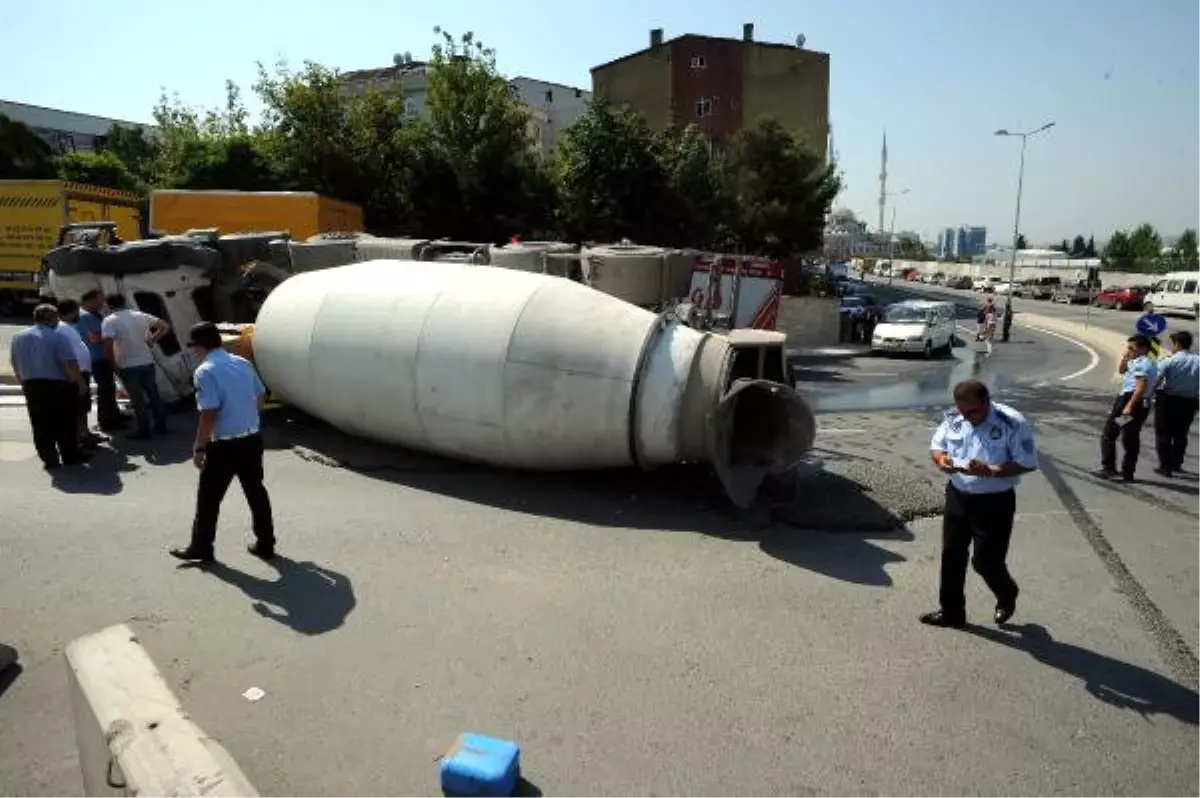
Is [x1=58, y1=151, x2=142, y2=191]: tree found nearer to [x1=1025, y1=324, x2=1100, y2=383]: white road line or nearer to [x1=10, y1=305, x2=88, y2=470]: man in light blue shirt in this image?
[x1=10, y1=305, x2=88, y2=470]: man in light blue shirt

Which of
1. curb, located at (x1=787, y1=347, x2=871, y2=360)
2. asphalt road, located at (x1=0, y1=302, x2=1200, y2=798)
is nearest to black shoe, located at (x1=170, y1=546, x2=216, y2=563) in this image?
asphalt road, located at (x1=0, y1=302, x2=1200, y2=798)

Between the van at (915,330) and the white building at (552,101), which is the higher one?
the white building at (552,101)

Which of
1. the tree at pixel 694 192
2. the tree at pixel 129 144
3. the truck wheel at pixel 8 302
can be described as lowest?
the truck wheel at pixel 8 302

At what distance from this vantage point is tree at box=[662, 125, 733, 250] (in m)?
25.8

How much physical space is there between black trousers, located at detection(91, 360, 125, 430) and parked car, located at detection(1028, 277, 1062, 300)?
220ft

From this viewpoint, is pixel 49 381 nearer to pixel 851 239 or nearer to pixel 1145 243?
pixel 1145 243

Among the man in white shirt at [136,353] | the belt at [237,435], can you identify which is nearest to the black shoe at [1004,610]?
the belt at [237,435]

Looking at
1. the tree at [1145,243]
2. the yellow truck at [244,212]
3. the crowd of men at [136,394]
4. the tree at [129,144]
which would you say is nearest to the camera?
the crowd of men at [136,394]

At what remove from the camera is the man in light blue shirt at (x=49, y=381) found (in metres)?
7.98

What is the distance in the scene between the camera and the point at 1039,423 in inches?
500

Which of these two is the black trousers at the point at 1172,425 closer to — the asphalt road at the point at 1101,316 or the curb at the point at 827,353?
the curb at the point at 827,353

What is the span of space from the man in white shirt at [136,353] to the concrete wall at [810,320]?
20732mm

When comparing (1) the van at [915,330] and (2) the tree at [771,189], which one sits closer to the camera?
(1) the van at [915,330]

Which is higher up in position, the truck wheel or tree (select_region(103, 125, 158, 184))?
tree (select_region(103, 125, 158, 184))
